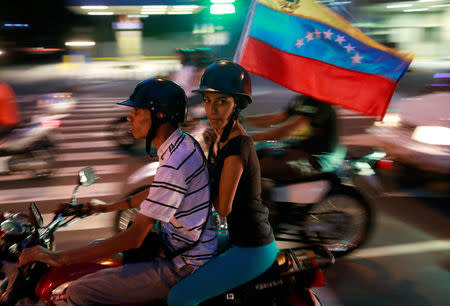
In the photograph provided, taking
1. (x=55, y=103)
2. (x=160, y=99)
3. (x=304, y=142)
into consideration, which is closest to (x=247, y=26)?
(x=304, y=142)

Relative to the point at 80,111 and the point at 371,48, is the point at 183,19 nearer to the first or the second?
the point at 80,111

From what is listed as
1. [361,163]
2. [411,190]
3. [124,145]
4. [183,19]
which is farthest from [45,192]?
[183,19]

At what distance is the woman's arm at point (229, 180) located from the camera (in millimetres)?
2285

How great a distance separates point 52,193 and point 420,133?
541 centimetres

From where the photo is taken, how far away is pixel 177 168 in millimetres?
2143

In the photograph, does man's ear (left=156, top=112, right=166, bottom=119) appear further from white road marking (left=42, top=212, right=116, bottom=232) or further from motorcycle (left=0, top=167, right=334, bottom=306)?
white road marking (left=42, top=212, right=116, bottom=232)

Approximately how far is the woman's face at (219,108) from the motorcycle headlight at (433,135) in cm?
433

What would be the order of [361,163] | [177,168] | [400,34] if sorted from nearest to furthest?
1. [177,168]
2. [361,163]
3. [400,34]

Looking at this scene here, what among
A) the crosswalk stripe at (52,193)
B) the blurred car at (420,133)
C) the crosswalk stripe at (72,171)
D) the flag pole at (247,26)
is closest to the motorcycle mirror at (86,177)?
the flag pole at (247,26)

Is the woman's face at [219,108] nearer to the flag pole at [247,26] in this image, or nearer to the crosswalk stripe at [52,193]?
the flag pole at [247,26]

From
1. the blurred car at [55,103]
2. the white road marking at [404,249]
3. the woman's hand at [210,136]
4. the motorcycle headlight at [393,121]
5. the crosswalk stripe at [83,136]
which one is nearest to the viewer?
the woman's hand at [210,136]

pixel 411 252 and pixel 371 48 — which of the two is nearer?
pixel 371 48

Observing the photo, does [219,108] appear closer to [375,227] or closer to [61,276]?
[61,276]

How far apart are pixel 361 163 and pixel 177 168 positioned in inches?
107
